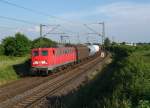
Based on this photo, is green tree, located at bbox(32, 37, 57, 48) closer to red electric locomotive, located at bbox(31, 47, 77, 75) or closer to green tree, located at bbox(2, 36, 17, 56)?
red electric locomotive, located at bbox(31, 47, 77, 75)

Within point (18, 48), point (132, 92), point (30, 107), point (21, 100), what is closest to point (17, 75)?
point (21, 100)

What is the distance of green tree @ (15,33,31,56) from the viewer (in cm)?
6681

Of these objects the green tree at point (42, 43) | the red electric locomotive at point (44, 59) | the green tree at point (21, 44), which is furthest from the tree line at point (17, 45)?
the red electric locomotive at point (44, 59)

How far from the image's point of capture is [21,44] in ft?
219

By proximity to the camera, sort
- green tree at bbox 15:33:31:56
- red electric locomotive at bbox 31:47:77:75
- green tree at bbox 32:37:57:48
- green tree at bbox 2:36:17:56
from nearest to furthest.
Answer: red electric locomotive at bbox 31:47:77:75 < green tree at bbox 32:37:57:48 < green tree at bbox 15:33:31:56 < green tree at bbox 2:36:17:56

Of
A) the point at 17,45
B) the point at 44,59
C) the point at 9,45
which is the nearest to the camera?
the point at 44,59

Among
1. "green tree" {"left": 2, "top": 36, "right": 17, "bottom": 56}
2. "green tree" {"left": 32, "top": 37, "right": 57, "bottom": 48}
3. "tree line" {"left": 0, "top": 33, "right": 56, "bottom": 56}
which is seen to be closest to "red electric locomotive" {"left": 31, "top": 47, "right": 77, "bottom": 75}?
"green tree" {"left": 32, "top": 37, "right": 57, "bottom": 48}

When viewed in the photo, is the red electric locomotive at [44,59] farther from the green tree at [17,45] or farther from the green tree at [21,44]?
the green tree at [17,45]

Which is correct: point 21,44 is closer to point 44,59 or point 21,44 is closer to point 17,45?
point 17,45

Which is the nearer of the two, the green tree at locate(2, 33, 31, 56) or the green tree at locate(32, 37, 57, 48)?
the green tree at locate(32, 37, 57, 48)

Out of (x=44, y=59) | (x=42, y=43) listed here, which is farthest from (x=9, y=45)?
(x=44, y=59)

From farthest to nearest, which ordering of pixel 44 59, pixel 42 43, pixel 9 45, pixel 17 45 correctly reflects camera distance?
pixel 9 45, pixel 17 45, pixel 42 43, pixel 44 59

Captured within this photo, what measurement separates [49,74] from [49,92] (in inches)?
583

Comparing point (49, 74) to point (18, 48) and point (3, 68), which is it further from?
point (18, 48)
